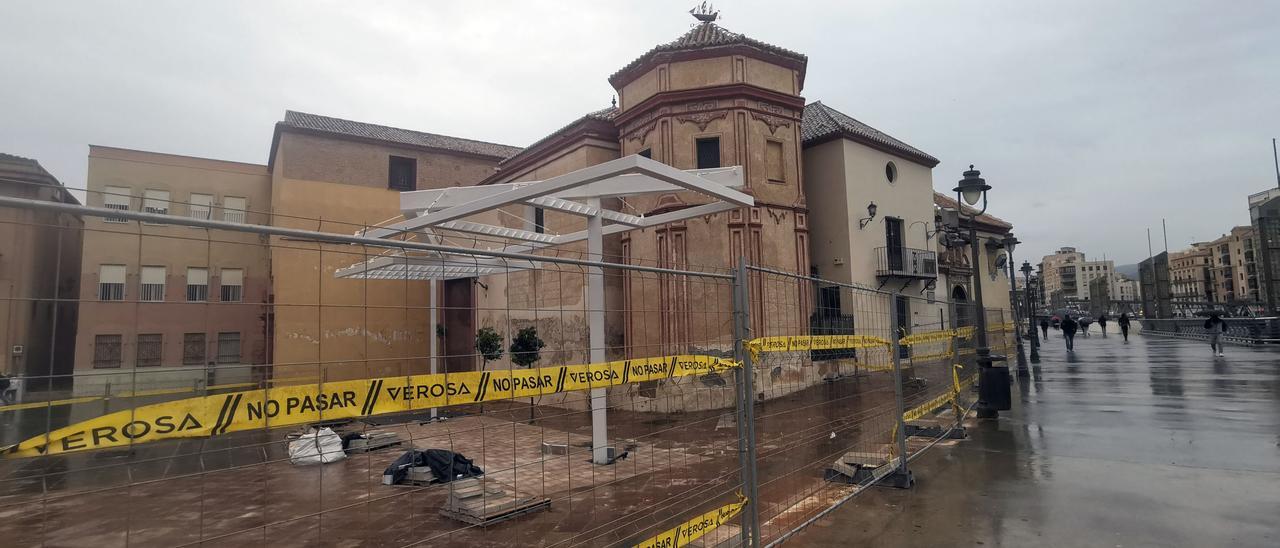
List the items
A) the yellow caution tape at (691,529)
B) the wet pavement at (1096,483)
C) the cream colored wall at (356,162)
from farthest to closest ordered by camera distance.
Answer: the cream colored wall at (356,162), the wet pavement at (1096,483), the yellow caution tape at (691,529)

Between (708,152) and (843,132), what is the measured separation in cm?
496

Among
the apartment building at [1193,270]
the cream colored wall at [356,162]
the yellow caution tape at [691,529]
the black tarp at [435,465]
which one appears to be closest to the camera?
the yellow caution tape at [691,529]

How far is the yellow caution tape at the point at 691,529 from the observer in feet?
11.6

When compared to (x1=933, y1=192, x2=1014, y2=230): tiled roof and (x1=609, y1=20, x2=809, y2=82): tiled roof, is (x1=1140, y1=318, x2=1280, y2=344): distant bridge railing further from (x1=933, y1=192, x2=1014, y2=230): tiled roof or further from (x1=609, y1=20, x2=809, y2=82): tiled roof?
(x1=609, y1=20, x2=809, y2=82): tiled roof

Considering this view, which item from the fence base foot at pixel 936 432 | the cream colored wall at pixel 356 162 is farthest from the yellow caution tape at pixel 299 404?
the cream colored wall at pixel 356 162

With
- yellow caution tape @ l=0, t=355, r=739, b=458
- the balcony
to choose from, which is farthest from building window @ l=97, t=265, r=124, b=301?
the balcony

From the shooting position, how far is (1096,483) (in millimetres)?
6055

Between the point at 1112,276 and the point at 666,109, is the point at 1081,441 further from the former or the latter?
the point at 1112,276

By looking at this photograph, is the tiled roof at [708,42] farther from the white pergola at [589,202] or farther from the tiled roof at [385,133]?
the tiled roof at [385,133]

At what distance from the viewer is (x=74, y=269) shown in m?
6.21

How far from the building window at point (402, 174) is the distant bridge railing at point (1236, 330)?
33.0 meters

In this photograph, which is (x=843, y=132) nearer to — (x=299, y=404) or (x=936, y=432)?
(x=936, y=432)

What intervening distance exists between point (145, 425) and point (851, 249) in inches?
674

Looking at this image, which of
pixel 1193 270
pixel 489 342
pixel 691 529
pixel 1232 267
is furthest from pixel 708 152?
pixel 1193 270
